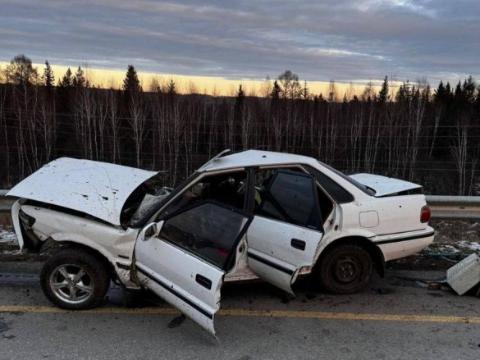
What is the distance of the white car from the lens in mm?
4039

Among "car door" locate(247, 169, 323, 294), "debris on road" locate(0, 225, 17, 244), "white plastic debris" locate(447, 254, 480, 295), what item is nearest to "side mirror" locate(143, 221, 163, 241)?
"car door" locate(247, 169, 323, 294)

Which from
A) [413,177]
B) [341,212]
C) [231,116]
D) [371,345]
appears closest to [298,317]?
[371,345]

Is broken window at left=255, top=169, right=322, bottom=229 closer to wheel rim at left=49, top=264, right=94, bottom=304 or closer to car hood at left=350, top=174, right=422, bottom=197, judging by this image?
car hood at left=350, top=174, right=422, bottom=197

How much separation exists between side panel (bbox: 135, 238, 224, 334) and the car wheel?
170cm

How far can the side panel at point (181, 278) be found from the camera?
368cm

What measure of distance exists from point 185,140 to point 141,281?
173 feet

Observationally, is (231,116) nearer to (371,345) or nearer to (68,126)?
(68,126)

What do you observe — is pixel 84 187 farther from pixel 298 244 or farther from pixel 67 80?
pixel 67 80

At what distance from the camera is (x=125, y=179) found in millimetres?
5113

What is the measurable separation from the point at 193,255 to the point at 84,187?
1.47m

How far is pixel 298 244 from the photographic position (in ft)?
14.8

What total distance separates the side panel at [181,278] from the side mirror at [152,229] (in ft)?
0.18

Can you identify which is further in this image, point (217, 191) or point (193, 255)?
point (217, 191)

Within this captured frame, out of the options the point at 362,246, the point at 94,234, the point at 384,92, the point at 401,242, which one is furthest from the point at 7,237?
the point at 384,92
